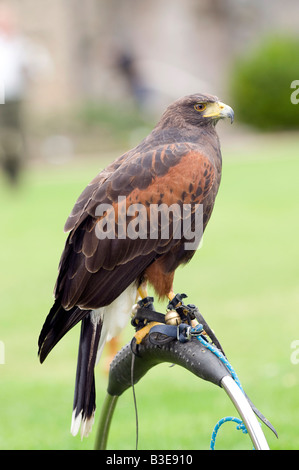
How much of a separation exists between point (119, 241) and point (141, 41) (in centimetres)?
2320

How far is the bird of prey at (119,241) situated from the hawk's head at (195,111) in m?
0.04

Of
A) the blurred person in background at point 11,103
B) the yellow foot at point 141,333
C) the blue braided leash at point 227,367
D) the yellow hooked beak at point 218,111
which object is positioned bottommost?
the blue braided leash at point 227,367

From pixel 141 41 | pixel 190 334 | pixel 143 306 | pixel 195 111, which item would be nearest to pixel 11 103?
pixel 141 41

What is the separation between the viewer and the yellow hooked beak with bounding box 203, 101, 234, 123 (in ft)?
10.5

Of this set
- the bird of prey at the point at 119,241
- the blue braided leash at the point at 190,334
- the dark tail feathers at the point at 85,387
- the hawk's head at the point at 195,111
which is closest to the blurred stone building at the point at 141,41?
the hawk's head at the point at 195,111

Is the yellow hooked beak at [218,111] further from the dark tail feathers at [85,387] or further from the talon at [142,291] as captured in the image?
the dark tail feathers at [85,387]

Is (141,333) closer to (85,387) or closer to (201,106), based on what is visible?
(85,387)

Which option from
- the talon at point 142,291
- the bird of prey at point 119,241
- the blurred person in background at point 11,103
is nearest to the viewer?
the bird of prey at point 119,241

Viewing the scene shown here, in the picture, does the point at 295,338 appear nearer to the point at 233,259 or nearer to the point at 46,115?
the point at 233,259

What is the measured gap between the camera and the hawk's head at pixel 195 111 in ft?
10.6

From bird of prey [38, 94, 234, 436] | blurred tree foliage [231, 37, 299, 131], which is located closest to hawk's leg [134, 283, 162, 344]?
bird of prey [38, 94, 234, 436]

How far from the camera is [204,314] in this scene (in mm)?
7441

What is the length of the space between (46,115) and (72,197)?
284 inches

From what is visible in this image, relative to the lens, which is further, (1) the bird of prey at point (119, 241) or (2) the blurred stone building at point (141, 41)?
(2) the blurred stone building at point (141, 41)
